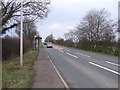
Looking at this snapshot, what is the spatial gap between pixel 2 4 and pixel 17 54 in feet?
20.6

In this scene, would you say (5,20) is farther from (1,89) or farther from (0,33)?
(1,89)

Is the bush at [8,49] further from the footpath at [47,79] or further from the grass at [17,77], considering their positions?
the footpath at [47,79]

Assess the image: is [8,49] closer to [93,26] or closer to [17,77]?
[17,77]

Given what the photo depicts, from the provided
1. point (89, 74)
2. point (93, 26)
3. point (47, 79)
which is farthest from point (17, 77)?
point (93, 26)

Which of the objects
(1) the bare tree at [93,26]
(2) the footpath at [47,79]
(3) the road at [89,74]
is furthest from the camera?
(1) the bare tree at [93,26]

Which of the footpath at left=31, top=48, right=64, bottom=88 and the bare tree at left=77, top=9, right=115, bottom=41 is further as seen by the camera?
the bare tree at left=77, top=9, right=115, bottom=41

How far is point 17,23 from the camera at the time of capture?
1827 centimetres

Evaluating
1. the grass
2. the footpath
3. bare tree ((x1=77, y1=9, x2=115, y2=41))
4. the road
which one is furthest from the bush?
bare tree ((x1=77, y1=9, x2=115, y2=41))

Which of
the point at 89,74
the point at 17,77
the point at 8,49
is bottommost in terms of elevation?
the point at 89,74

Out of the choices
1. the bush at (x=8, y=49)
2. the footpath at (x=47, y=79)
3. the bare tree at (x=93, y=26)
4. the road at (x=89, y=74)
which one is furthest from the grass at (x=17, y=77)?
the bare tree at (x=93, y=26)

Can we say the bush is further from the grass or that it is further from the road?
the grass

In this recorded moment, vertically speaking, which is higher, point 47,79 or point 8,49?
point 8,49

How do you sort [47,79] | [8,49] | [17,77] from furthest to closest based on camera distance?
[8,49] < [17,77] < [47,79]

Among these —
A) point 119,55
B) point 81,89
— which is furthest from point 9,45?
point 119,55
